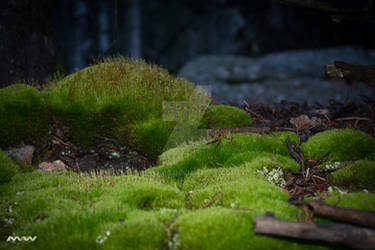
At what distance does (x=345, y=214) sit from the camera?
8.80ft

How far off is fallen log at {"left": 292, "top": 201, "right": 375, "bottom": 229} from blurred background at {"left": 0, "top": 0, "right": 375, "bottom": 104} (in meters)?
11.1

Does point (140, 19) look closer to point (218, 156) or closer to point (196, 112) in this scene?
point (196, 112)

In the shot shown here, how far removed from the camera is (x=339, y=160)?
4336 mm

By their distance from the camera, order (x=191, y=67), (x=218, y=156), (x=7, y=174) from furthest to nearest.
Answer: (x=191, y=67)
(x=218, y=156)
(x=7, y=174)

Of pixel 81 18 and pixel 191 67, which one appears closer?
pixel 191 67

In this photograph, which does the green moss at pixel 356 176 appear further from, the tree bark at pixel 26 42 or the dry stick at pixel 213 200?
the tree bark at pixel 26 42

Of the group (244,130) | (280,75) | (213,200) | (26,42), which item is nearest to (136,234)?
(213,200)

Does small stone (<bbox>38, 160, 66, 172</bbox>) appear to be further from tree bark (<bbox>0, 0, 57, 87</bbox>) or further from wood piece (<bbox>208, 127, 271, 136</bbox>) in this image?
tree bark (<bbox>0, 0, 57, 87</bbox>)

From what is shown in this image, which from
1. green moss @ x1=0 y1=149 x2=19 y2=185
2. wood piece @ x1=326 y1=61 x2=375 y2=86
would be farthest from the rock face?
green moss @ x1=0 y1=149 x2=19 y2=185

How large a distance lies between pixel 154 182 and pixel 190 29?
20470 mm

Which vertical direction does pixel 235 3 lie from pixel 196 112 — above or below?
above

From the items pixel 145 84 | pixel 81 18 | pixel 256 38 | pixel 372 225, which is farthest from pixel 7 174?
pixel 256 38

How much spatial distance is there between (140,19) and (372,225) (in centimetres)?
2133

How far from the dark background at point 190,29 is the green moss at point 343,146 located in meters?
15.5
